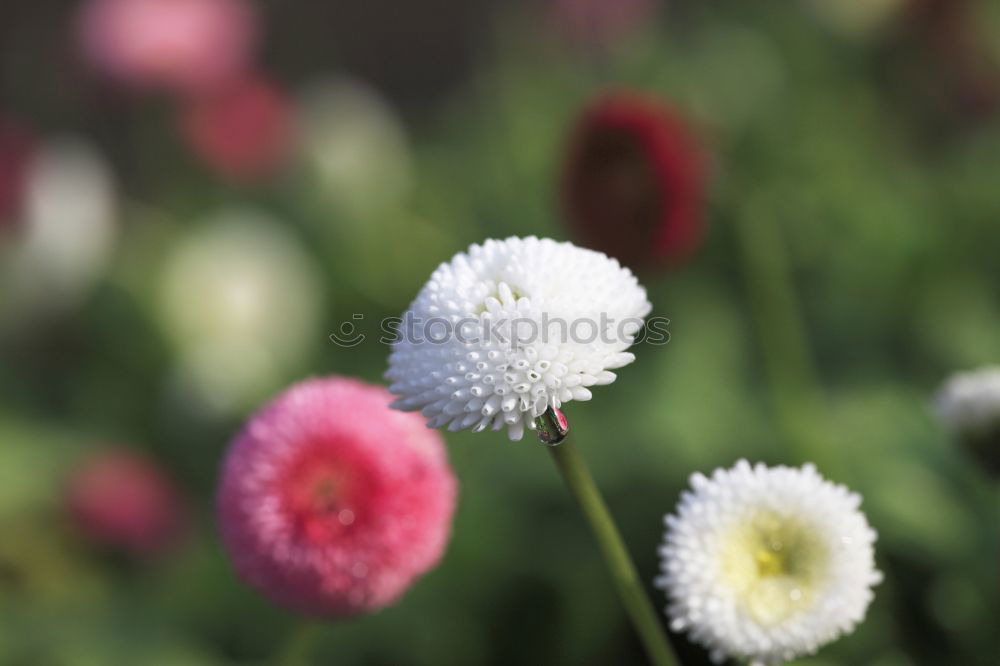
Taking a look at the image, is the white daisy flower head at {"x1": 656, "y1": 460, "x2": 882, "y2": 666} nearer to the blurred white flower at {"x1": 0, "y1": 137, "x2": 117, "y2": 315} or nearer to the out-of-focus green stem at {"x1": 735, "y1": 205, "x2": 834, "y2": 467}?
the out-of-focus green stem at {"x1": 735, "y1": 205, "x2": 834, "y2": 467}

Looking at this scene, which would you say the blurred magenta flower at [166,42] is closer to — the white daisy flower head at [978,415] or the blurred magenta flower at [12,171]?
the blurred magenta flower at [12,171]

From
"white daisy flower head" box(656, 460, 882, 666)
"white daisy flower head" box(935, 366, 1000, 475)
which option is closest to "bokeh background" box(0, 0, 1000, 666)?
"white daisy flower head" box(935, 366, 1000, 475)

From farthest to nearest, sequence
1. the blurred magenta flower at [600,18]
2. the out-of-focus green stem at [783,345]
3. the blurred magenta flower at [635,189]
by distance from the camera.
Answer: the blurred magenta flower at [600,18], the out-of-focus green stem at [783,345], the blurred magenta flower at [635,189]

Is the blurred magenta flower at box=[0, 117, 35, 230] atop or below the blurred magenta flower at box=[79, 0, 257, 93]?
below

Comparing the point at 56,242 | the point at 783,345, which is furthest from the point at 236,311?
the point at 783,345

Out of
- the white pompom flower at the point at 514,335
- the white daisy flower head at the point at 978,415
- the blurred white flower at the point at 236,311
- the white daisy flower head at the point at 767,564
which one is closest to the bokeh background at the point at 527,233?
the blurred white flower at the point at 236,311

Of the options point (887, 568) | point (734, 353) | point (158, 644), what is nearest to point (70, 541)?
point (158, 644)
